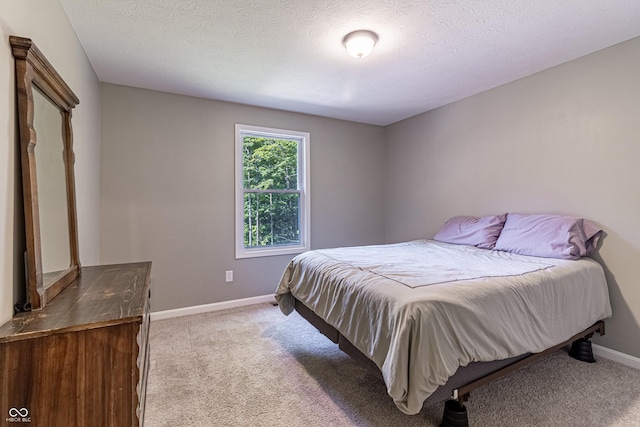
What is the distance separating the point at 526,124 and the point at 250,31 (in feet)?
8.36

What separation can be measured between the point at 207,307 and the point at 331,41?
286 centimetres

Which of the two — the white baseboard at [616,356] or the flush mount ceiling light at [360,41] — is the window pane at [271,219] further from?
the white baseboard at [616,356]

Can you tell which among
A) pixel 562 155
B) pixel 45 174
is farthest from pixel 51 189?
pixel 562 155

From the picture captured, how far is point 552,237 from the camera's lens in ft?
7.52

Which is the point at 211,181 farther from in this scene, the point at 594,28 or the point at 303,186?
the point at 594,28

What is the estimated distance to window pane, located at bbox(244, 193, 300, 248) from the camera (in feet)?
11.7

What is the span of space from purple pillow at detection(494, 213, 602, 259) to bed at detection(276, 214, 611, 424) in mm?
75

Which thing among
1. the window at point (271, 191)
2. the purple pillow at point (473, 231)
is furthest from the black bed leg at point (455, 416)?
the window at point (271, 191)

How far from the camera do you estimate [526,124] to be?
275cm

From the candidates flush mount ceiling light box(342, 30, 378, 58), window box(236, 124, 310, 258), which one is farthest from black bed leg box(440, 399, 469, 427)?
window box(236, 124, 310, 258)

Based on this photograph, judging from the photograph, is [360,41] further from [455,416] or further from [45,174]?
[455,416]

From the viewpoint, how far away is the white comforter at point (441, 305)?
133 centimetres

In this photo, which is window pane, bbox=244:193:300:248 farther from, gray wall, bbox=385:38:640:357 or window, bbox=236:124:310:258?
gray wall, bbox=385:38:640:357

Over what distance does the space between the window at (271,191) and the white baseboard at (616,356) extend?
289 cm
